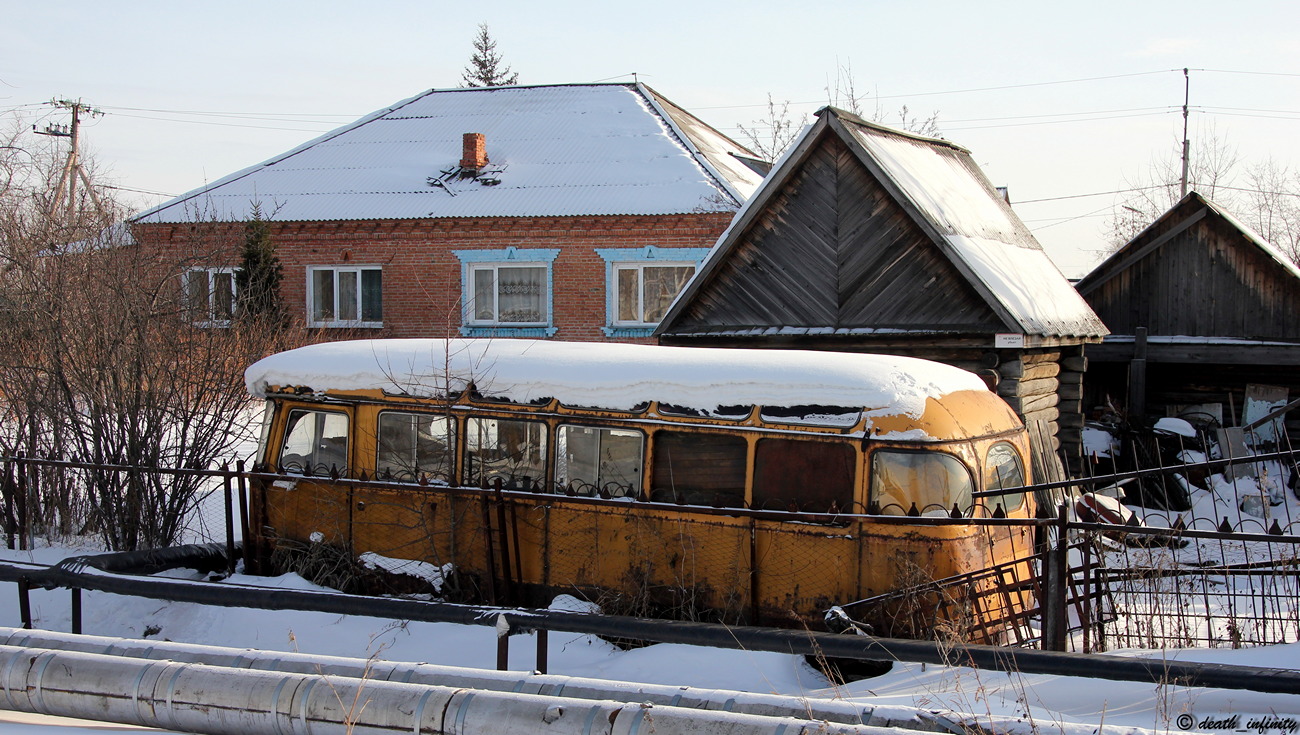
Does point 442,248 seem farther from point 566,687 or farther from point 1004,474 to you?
point 566,687

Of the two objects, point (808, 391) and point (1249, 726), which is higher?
point (808, 391)

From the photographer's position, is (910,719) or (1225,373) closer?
(910,719)

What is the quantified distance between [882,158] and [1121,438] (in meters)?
7.80

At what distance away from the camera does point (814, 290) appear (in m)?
12.1

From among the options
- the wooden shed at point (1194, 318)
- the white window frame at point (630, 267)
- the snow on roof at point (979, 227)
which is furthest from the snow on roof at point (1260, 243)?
the white window frame at point (630, 267)

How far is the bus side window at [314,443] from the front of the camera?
824 cm

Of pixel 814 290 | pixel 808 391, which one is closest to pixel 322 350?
→ pixel 808 391

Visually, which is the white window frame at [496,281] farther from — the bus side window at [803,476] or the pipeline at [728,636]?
→ the pipeline at [728,636]

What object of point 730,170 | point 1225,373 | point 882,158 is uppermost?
point 730,170

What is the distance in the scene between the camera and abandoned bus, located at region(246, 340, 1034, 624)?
21.7 feet

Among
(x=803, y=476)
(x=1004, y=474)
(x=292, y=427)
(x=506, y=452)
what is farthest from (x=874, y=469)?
(x=292, y=427)

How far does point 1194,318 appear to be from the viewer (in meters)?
17.5

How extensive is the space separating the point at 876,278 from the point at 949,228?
39.6 inches

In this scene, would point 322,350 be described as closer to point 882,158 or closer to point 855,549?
point 855,549
